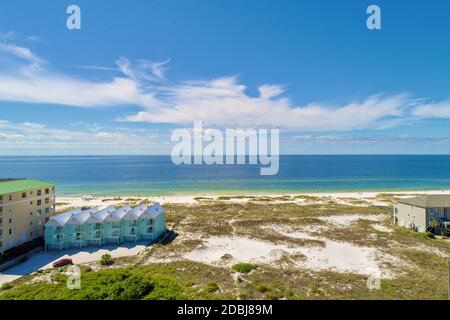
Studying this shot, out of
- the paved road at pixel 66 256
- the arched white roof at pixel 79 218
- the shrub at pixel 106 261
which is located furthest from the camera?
the arched white roof at pixel 79 218

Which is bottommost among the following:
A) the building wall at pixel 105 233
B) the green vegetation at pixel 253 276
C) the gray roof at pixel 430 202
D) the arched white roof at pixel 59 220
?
the green vegetation at pixel 253 276

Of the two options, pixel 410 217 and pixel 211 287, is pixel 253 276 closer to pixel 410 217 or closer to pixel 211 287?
pixel 211 287

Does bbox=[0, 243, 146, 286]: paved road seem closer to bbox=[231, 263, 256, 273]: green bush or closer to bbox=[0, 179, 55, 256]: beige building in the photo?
bbox=[0, 179, 55, 256]: beige building

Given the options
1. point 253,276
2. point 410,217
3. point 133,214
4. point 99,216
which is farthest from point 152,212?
point 410,217

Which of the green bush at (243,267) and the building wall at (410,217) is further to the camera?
the building wall at (410,217)

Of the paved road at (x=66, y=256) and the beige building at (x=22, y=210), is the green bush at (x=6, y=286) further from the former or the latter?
the beige building at (x=22, y=210)

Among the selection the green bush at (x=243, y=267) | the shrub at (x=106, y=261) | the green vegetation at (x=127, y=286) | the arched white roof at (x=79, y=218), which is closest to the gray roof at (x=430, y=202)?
the green bush at (x=243, y=267)
